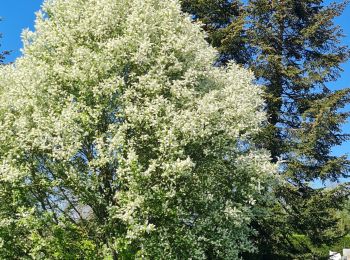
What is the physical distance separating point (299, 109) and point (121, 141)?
16.3 m

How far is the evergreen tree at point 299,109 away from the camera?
82.5ft

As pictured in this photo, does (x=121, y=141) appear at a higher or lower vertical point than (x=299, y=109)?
lower

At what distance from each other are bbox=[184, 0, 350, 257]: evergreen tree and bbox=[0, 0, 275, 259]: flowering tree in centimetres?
833

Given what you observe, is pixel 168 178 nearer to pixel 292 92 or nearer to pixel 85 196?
pixel 85 196

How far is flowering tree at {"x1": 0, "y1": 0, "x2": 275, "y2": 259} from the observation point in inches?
586

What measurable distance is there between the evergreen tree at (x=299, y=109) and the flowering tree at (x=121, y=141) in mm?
8333

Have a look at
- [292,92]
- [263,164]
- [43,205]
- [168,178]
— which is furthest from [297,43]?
[43,205]

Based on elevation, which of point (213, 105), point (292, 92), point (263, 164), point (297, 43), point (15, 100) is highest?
point (297, 43)

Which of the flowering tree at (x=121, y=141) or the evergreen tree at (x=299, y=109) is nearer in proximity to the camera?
the flowering tree at (x=121, y=141)

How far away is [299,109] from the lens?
27656mm

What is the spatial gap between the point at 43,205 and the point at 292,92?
58.5ft

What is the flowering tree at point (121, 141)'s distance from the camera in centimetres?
1489

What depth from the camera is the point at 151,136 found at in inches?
615

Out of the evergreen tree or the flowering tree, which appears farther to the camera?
the evergreen tree
